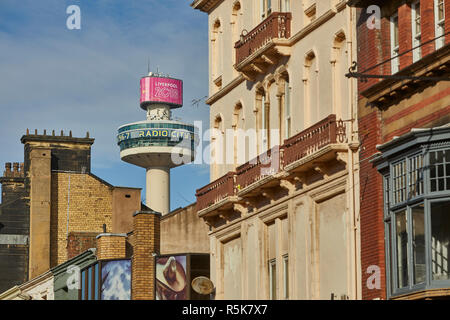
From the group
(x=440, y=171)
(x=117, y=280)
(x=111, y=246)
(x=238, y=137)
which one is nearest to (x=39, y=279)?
(x=111, y=246)

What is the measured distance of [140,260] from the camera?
175ft

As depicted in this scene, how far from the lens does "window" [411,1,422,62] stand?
30.9 meters

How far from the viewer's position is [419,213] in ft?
93.9

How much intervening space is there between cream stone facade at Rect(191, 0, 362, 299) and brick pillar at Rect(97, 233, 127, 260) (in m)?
12.6

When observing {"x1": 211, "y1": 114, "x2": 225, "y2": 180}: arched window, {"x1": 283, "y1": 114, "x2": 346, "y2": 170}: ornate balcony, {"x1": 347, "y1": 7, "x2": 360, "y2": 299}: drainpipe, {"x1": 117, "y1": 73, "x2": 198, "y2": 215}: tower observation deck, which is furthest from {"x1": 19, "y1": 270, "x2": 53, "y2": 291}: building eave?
{"x1": 117, "y1": 73, "x2": 198, "y2": 215}: tower observation deck

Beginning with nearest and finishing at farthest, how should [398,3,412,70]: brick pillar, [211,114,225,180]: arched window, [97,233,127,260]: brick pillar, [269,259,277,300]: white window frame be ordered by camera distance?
[398,3,412,70]: brick pillar
[269,259,277,300]: white window frame
[211,114,225,180]: arched window
[97,233,127,260]: brick pillar

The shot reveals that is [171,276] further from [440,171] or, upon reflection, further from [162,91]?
[162,91]

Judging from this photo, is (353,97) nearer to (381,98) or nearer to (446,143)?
(381,98)

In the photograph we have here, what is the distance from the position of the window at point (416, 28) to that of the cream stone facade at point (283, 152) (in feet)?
11.0

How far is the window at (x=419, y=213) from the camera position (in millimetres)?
27922

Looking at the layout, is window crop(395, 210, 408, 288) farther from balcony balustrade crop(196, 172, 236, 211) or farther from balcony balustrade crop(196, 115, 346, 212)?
balcony balustrade crop(196, 172, 236, 211)

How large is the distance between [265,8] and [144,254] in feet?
49.0
